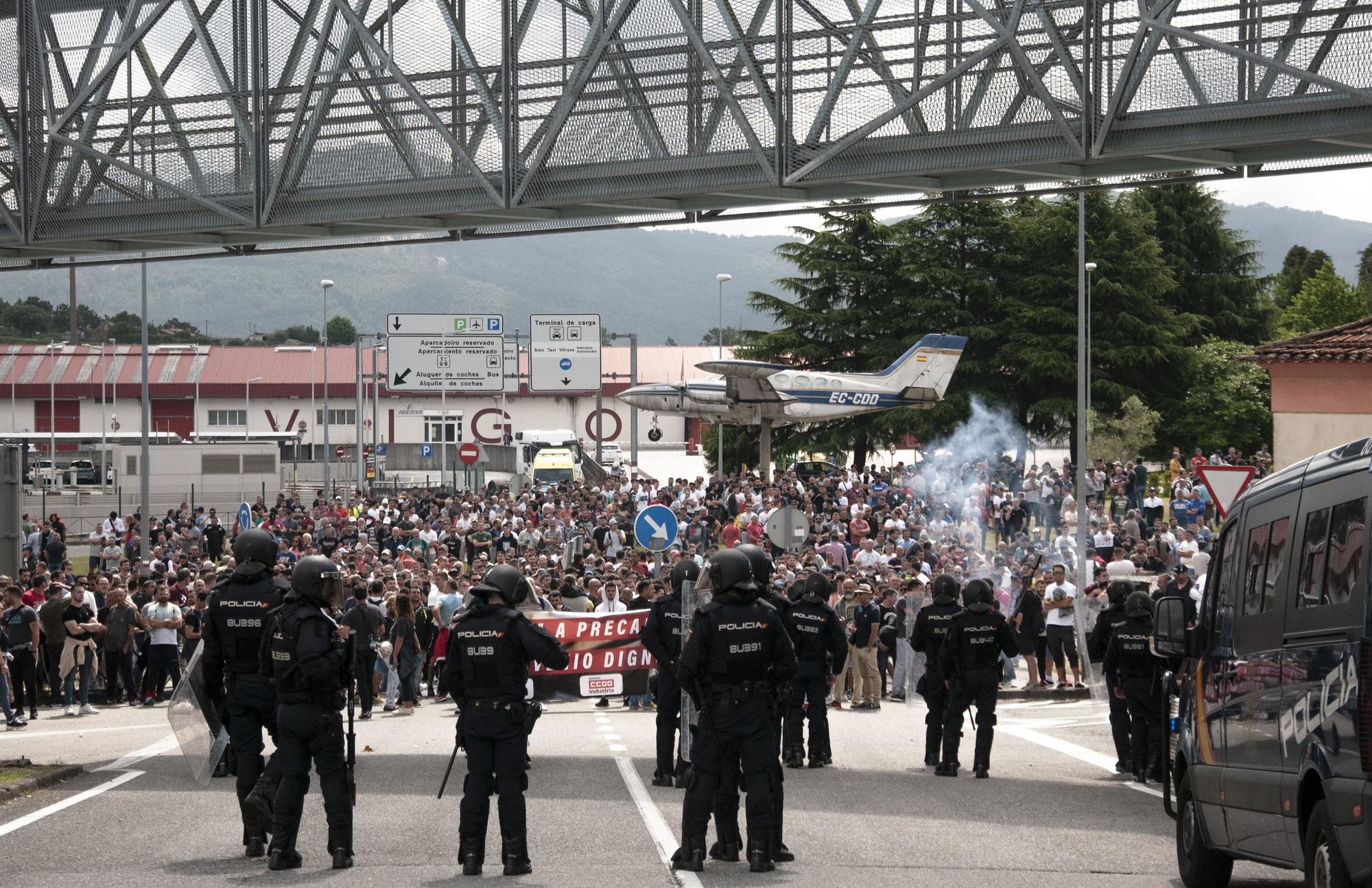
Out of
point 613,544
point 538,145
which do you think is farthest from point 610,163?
point 613,544

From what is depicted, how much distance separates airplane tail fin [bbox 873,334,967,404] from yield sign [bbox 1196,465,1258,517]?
36.9 metres

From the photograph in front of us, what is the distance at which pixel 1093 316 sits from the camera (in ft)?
207

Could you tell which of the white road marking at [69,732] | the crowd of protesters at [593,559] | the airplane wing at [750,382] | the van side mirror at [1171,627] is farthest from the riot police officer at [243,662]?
the airplane wing at [750,382]

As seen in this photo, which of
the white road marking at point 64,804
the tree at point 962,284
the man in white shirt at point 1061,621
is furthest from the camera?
the tree at point 962,284

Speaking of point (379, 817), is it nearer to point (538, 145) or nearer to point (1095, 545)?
point (538, 145)

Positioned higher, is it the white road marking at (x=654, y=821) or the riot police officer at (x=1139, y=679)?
the riot police officer at (x=1139, y=679)

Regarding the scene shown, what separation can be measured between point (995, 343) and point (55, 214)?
51095 millimetres

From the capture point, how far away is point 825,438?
64.9 metres

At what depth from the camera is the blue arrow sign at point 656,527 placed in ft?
74.3

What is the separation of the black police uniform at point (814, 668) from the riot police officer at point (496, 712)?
434 cm

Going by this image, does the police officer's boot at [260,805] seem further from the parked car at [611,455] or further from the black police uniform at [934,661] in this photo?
the parked car at [611,455]

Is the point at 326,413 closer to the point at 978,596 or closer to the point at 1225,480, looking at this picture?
the point at 1225,480

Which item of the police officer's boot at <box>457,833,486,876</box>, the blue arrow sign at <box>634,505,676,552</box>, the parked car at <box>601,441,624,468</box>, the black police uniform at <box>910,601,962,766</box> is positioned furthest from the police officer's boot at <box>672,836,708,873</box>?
the parked car at <box>601,441,624,468</box>

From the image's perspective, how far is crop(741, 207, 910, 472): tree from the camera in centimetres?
6512
